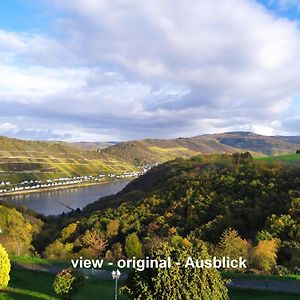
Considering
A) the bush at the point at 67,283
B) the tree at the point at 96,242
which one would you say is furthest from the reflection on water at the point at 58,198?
the bush at the point at 67,283

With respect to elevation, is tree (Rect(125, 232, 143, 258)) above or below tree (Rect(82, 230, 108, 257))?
above

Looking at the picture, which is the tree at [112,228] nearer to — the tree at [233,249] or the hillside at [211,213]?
the hillside at [211,213]

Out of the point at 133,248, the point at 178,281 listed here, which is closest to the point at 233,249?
the point at 133,248

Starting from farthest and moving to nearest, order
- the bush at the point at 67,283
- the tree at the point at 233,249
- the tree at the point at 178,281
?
the tree at the point at 233,249 < the bush at the point at 67,283 < the tree at the point at 178,281

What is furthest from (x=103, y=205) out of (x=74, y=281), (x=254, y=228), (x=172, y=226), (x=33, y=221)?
(x=74, y=281)

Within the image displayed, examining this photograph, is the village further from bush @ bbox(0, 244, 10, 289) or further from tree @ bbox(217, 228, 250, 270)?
bush @ bbox(0, 244, 10, 289)

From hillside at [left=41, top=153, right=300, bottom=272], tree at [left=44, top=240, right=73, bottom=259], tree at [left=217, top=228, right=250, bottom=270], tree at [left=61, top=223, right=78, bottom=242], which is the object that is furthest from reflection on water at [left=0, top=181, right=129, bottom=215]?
tree at [left=217, top=228, right=250, bottom=270]

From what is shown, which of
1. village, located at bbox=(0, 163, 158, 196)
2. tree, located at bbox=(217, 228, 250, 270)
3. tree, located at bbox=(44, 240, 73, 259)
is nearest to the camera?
tree, located at bbox=(217, 228, 250, 270)
